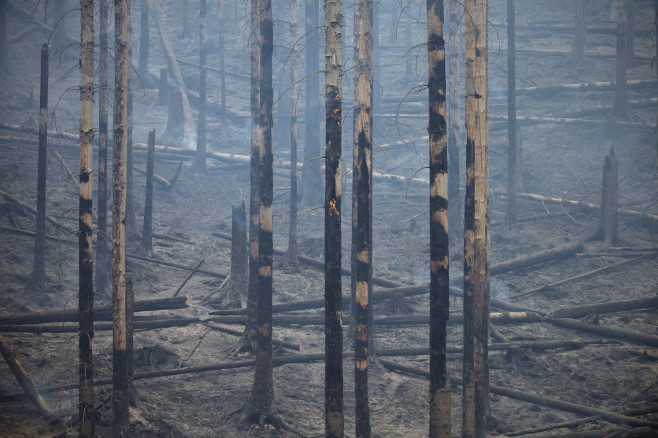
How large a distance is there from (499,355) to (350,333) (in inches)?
127

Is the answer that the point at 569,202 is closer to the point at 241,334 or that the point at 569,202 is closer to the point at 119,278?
the point at 241,334

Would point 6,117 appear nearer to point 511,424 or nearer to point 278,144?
point 278,144

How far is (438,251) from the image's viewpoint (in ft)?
19.9

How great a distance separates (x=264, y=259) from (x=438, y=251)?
11.9 feet

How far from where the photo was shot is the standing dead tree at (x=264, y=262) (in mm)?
8383

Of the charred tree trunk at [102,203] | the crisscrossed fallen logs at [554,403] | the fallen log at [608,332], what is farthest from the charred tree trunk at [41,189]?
the fallen log at [608,332]

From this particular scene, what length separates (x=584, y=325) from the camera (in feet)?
37.7

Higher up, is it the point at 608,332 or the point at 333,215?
the point at 333,215

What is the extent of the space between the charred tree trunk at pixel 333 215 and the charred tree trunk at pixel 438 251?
111cm

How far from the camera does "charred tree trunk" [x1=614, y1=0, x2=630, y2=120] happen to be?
21.0m

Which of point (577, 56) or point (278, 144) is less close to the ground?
point (577, 56)

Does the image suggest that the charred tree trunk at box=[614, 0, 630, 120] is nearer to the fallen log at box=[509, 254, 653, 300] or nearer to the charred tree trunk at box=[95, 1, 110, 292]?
the fallen log at box=[509, 254, 653, 300]

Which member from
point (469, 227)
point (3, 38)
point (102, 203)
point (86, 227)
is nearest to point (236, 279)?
point (102, 203)

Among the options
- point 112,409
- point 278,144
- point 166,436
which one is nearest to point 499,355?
point 166,436
